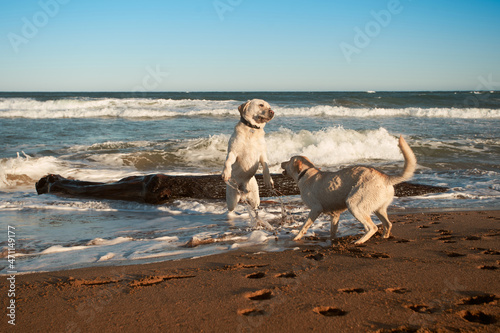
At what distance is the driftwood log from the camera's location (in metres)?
7.90

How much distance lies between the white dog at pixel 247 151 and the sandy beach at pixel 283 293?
176 centimetres

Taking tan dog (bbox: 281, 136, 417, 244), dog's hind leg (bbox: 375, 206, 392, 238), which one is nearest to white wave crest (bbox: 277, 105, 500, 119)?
tan dog (bbox: 281, 136, 417, 244)

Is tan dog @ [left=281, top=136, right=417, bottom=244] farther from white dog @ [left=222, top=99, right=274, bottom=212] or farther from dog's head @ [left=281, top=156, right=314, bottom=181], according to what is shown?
white dog @ [left=222, top=99, right=274, bottom=212]

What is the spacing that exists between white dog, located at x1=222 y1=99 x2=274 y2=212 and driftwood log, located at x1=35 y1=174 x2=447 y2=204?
2.02 meters

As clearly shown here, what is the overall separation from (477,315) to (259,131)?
3.87 meters

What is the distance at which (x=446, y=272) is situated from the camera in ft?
11.7

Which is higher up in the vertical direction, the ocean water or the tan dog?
the tan dog

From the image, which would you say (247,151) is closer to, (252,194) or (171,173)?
(252,194)

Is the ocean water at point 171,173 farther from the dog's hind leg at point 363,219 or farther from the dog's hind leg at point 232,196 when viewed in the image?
the dog's hind leg at point 363,219

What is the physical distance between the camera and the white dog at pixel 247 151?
5758 mm

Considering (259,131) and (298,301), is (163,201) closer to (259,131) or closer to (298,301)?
(259,131)

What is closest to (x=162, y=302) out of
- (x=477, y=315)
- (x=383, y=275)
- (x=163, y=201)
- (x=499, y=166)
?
(x=383, y=275)

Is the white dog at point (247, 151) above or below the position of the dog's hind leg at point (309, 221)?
above

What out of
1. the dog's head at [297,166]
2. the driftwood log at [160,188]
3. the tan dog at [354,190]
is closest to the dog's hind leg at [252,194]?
the dog's head at [297,166]
